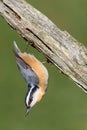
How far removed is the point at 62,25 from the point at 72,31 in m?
0.22

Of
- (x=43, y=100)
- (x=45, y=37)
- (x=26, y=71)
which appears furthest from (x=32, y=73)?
(x=43, y=100)

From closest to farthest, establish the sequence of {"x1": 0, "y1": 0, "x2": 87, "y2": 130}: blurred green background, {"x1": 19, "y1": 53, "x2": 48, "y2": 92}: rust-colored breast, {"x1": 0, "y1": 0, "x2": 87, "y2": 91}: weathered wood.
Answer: {"x1": 0, "y1": 0, "x2": 87, "y2": 91}: weathered wood, {"x1": 19, "y1": 53, "x2": 48, "y2": 92}: rust-colored breast, {"x1": 0, "y1": 0, "x2": 87, "y2": 130}: blurred green background

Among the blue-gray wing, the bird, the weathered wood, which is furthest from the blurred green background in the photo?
the weathered wood

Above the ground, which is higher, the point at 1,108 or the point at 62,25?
the point at 62,25

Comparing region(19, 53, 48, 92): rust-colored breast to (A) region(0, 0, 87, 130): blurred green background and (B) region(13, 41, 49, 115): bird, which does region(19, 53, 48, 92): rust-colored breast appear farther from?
(A) region(0, 0, 87, 130): blurred green background

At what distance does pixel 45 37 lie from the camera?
20.0 feet

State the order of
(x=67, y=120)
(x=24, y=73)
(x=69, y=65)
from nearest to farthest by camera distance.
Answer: (x=69, y=65)
(x=24, y=73)
(x=67, y=120)

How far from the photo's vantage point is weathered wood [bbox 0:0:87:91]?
6.10m

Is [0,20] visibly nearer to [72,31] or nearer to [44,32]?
[72,31]

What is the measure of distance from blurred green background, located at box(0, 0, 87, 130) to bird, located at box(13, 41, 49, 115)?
246cm

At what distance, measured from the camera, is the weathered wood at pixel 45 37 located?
6.10 metres

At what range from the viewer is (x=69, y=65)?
610cm

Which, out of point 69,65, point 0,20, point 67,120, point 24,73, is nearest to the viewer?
point 69,65

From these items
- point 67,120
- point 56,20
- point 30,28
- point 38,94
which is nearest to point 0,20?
point 56,20
